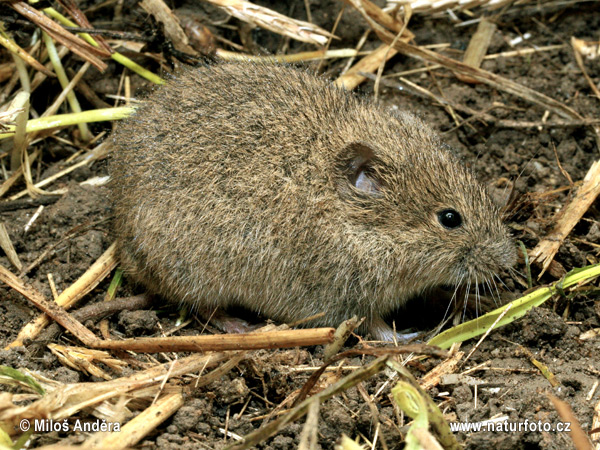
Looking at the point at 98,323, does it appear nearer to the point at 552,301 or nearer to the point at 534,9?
the point at 552,301

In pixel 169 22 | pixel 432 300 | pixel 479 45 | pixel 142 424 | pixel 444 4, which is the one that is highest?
pixel 444 4

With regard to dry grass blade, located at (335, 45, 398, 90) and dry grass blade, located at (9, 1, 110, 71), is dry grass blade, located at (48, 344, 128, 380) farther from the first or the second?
dry grass blade, located at (335, 45, 398, 90)

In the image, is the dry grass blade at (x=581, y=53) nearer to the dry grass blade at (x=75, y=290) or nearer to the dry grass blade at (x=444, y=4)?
the dry grass blade at (x=444, y=4)

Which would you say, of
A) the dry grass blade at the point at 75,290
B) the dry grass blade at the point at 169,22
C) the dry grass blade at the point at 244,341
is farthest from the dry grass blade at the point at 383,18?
the dry grass blade at the point at 244,341

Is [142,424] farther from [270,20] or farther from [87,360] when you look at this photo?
[270,20]

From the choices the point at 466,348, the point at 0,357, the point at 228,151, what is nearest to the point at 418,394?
the point at 466,348

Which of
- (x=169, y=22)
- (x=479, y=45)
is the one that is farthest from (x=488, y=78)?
(x=169, y=22)
